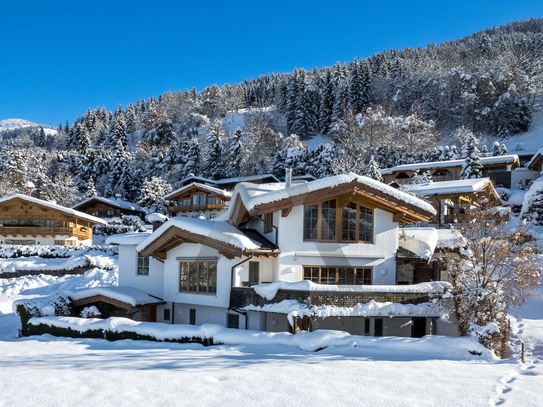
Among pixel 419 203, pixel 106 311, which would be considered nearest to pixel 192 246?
pixel 106 311

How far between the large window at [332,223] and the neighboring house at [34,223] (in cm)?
3228

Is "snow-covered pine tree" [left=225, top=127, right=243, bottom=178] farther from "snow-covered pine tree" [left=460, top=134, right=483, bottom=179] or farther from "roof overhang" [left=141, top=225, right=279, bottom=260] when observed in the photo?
"roof overhang" [left=141, top=225, right=279, bottom=260]

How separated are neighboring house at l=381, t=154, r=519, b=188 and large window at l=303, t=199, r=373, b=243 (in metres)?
28.6

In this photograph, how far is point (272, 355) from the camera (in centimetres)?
1026

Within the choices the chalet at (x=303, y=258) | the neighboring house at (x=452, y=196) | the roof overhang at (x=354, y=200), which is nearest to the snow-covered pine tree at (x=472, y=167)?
the neighboring house at (x=452, y=196)

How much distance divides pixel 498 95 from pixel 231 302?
220 feet

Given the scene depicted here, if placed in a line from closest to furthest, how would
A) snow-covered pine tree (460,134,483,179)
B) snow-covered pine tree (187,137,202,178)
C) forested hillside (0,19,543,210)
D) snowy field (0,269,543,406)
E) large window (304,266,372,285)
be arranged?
1. snowy field (0,269,543,406)
2. large window (304,266,372,285)
3. snow-covered pine tree (460,134,483,179)
4. forested hillside (0,19,543,210)
5. snow-covered pine tree (187,137,202,178)

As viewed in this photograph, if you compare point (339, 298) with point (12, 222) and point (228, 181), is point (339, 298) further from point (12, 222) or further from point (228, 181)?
point (228, 181)

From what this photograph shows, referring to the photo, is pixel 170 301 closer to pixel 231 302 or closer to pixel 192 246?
pixel 192 246

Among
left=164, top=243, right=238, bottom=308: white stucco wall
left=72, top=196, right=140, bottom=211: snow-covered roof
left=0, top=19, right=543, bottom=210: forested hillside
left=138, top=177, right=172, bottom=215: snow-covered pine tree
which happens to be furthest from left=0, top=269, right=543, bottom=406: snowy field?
left=72, top=196, right=140, bottom=211: snow-covered roof

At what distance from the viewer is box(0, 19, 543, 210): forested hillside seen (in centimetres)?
5906

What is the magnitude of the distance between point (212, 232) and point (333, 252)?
198 inches

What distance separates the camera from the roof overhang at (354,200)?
51.0ft

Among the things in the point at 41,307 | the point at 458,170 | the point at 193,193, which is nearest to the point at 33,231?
the point at 193,193
